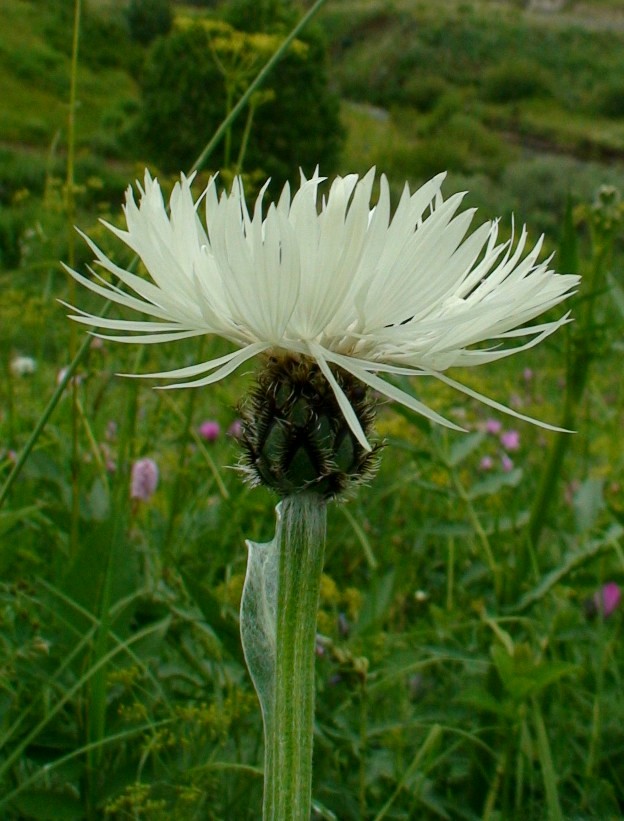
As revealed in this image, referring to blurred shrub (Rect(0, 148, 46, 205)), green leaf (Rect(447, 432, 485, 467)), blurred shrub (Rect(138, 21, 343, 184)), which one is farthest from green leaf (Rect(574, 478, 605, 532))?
blurred shrub (Rect(0, 148, 46, 205))

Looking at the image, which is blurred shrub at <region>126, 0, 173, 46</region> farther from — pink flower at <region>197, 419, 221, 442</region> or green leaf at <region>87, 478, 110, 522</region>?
green leaf at <region>87, 478, 110, 522</region>

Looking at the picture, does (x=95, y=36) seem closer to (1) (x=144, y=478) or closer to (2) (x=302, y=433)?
(1) (x=144, y=478)

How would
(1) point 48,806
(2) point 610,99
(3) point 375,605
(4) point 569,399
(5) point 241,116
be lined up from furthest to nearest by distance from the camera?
(2) point 610,99 → (5) point 241,116 → (4) point 569,399 → (3) point 375,605 → (1) point 48,806

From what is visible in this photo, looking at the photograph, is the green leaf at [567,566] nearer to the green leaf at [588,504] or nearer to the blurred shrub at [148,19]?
the green leaf at [588,504]

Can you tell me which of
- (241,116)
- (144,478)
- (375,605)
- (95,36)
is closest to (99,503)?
(144,478)

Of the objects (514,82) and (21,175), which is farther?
(514,82)

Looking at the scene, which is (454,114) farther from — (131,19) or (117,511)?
(117,511)
